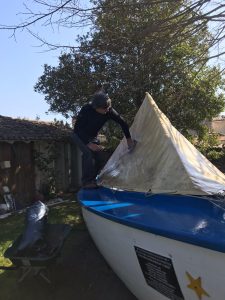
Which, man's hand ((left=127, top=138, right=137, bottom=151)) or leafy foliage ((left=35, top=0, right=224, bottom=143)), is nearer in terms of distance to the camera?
man's hand ((left=127, top=138, right=137, bottom=151))

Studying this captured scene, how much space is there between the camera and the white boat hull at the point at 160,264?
11.2 ft

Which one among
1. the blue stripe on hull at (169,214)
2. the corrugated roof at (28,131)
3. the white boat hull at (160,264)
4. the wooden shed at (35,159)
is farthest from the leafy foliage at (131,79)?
the white boat hull at (160,264)

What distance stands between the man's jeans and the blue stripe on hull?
98cm

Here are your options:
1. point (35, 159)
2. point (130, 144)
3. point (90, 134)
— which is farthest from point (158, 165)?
point (35, 159)

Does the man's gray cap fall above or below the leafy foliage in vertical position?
below

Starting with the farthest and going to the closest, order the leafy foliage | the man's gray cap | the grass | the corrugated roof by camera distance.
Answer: the corrugated roof, the leafy foliage, the man's gray cap, the grass

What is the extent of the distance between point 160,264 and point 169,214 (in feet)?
1.94

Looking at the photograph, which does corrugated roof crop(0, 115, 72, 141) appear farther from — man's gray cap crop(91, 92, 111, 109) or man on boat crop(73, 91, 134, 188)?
man's gray cap crop(91, 92, 111, 109)

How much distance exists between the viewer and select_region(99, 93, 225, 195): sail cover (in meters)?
5.09

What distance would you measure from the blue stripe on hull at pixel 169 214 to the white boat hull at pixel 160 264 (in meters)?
0.07

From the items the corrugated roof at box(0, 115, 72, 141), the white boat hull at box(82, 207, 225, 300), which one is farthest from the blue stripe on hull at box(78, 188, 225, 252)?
the corrugated roof at box(0, 115, 72, 141)

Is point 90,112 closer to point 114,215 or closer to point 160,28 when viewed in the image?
point 160,28

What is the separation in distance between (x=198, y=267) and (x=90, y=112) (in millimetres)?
3775

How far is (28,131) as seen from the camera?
594 inches
